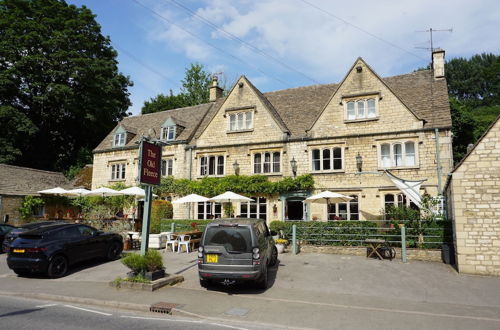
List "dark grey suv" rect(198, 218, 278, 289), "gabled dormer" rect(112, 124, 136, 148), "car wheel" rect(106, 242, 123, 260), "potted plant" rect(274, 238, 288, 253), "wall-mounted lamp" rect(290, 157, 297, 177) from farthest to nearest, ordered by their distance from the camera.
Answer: "gabled dormer" rect(112, 124, 136, 148), "wall-mounted lamp" rect(290, 157, 297, 177), "potted plant" rect(274, 238, 288, 253), "car wheel" rect(106, 242, 123, 260), "dark grey suv" rect(198, 218, 278, 289)

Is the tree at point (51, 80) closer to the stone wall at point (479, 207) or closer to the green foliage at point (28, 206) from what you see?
the green foliage at point (28, 206)

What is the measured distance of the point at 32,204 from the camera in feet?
91.9

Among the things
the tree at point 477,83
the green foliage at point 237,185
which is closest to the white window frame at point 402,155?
the green foliage at point 237,185

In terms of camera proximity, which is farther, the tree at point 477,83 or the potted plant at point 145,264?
the tree at point 477,83

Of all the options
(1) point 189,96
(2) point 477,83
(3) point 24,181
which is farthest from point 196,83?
(2) point 477,83

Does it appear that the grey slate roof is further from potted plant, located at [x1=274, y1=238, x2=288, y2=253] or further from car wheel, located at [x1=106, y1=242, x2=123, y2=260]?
car wheel, located at [x1=106, y1=242, x2=123, y2=260]

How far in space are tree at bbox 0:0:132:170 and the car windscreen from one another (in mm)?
34480

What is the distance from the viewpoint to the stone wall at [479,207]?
481 inches

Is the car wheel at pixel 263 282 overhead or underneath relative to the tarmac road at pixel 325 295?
overhead

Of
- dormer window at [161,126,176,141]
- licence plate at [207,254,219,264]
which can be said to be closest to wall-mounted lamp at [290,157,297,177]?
Result: dormer window at [161,126,176,141]

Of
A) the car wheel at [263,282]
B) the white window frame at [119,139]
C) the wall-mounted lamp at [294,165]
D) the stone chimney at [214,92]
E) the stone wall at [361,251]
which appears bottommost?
the car wheel at [263,282]

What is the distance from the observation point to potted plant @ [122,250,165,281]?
34.8 feet

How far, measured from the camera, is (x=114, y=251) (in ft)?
50.8

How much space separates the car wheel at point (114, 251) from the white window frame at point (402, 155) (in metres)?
15.7
